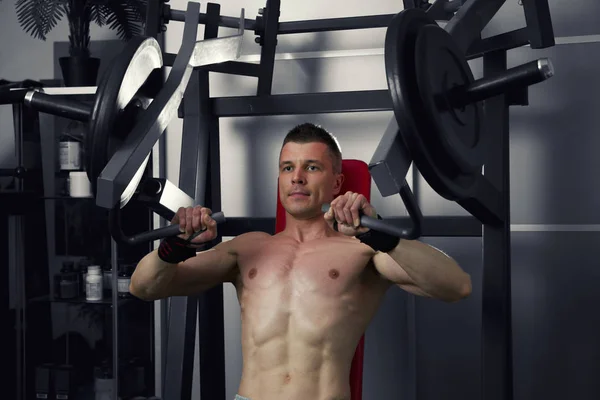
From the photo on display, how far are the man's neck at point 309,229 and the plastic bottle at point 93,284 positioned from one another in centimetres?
113

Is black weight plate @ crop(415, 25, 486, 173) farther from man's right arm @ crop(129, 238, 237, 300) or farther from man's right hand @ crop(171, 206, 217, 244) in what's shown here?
man's right arm @ crop(129, 238, 237, 300)

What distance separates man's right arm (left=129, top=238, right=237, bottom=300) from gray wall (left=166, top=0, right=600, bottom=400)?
2.88ft

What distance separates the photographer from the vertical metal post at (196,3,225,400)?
2.33m

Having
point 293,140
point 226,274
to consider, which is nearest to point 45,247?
point 226,274

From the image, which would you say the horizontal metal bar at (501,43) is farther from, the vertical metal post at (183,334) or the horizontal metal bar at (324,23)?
the vertical metal post at (183,334)

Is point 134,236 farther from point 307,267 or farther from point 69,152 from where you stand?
point 69,152

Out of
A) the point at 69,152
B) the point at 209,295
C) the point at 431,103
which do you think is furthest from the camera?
the point at 69,152

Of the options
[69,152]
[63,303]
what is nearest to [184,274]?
[69,152]

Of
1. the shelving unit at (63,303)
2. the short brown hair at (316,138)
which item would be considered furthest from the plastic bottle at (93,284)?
the short brown hair at (316,138)

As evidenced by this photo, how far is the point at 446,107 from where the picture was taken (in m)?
1.36

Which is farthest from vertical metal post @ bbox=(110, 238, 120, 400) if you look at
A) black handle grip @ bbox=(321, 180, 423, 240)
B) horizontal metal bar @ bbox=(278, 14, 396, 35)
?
black handle grip @ bbox=(321, 180, 423, 240)

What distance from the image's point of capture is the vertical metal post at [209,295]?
7.64 ft

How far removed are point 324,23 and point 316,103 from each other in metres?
0.34

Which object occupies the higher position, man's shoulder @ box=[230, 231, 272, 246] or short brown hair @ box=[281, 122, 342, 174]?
short brown hair @ box=[281, 122, 342, 174]
